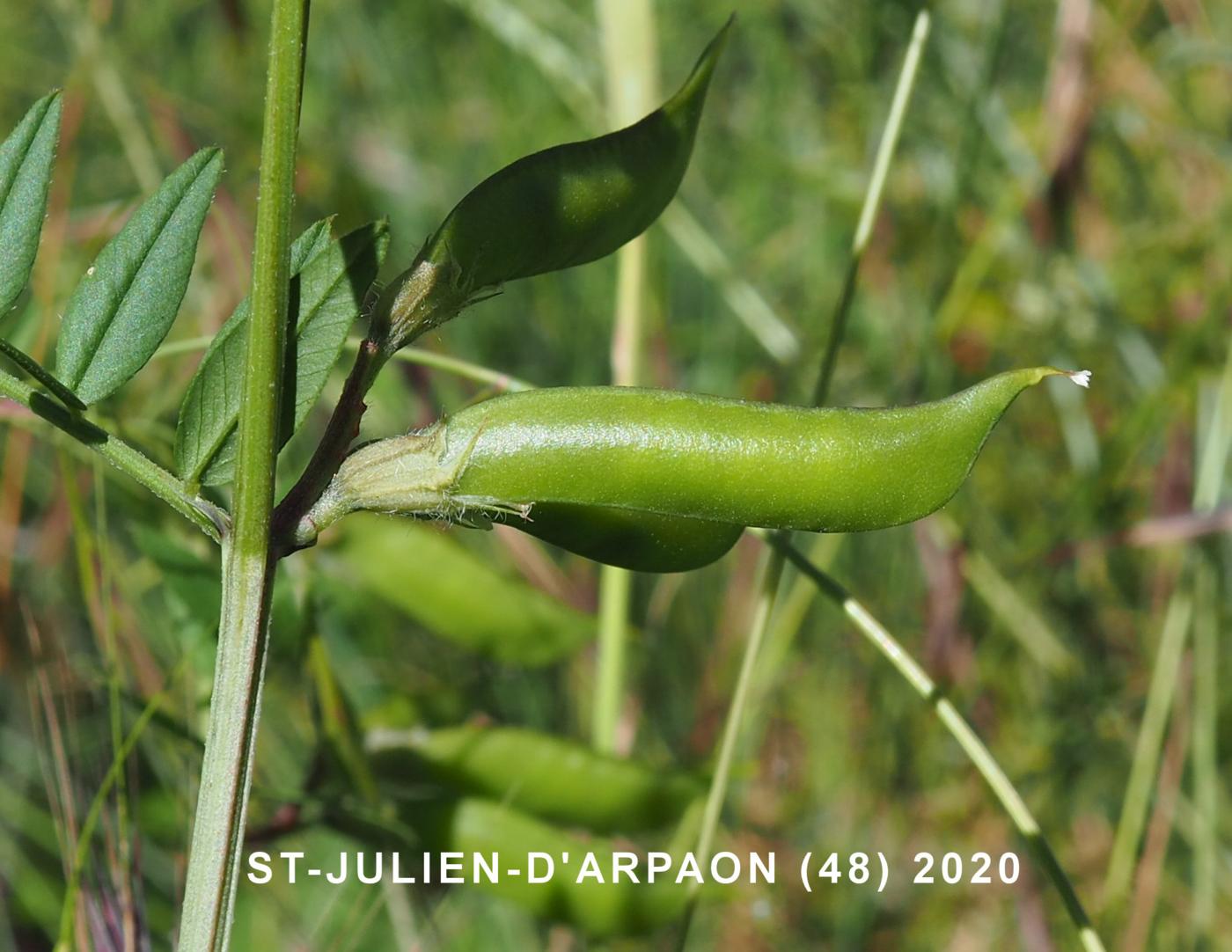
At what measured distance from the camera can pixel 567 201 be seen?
0.37m

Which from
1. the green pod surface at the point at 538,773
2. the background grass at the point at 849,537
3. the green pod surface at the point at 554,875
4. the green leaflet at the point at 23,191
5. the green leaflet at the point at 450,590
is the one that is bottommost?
the green pod surface at the point at 554,875

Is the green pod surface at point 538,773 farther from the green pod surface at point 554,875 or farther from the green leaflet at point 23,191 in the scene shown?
the green leaflet at point 23,191

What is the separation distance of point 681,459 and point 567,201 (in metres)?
0.08

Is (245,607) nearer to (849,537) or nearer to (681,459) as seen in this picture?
(681,459)

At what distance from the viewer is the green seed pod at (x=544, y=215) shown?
364 millimetres

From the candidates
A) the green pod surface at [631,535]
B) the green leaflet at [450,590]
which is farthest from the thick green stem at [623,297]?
the green pod surface at [631,535]

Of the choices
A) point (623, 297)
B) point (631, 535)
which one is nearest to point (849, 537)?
point (623, 297)

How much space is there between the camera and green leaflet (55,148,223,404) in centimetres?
39

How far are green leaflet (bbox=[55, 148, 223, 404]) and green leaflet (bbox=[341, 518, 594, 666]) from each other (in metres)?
0.34

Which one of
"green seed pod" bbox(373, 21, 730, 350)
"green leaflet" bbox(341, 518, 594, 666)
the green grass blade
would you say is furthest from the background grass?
"green seed pod" bbox(373, 21, 730, 350)

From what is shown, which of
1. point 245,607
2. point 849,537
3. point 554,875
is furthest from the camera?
point 849,537

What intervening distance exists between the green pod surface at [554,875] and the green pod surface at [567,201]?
33 centimetres

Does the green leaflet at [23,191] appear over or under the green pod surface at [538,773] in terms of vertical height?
over

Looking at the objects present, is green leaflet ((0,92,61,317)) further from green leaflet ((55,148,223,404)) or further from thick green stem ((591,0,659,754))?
thick green stem ((591,0,659,754))
